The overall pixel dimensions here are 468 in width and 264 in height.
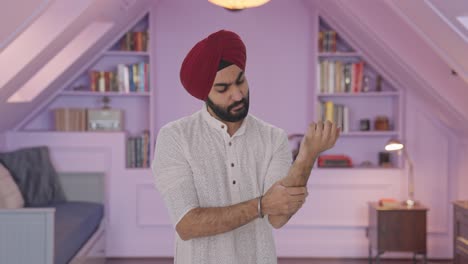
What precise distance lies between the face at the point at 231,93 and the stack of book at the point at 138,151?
3978mm

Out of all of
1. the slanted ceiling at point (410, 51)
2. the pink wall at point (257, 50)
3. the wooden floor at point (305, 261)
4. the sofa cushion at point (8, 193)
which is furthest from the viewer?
the pink wall at point (257, 50)

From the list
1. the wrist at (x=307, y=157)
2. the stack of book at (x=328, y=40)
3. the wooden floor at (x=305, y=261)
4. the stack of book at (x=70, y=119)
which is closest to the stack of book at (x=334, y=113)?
the stack of book at (x=328, y=40)

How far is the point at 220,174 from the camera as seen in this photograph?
157cm

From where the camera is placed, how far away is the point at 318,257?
549cm

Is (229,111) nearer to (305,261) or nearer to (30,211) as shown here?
(30,211)

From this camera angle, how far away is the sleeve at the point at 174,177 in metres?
1.51

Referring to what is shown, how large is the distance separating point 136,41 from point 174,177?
13.5 feet

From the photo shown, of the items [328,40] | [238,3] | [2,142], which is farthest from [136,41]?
[238,3]

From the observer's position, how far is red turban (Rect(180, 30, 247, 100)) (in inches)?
58.7

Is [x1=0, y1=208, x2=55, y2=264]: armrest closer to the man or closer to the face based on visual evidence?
the man

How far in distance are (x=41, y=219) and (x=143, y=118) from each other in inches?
97.4

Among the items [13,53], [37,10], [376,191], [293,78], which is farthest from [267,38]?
[37,10]

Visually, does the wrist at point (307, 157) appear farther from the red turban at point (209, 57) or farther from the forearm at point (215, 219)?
the red turban at point (209, 57)

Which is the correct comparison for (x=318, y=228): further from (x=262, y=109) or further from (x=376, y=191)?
(x=262, y=109)
